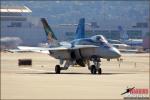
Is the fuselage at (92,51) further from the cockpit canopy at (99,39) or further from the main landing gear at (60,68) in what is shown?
the main landing gear at (60,68)

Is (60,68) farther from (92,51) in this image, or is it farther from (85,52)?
(92,51)

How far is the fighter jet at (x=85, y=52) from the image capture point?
4841 cm

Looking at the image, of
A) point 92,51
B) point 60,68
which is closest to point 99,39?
point 92,51

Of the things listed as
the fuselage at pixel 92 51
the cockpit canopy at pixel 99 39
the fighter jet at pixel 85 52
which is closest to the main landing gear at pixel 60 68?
the fighter jet at pixel 85 52

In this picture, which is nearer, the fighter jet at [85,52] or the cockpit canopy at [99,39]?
the fighter jet at [85,52]

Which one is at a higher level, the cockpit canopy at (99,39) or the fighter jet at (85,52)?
the cockpit canopy at (99,39)

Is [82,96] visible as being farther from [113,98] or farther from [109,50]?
[109,50]

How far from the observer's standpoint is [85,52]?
50.4 meters

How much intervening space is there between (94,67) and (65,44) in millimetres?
5063

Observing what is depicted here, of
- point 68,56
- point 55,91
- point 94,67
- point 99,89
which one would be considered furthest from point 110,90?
point 68,56

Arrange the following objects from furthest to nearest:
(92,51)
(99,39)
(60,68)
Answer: (60,68) < (92,51) < (99,39)

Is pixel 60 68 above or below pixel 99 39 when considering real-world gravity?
below

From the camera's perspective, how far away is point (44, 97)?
26828mm

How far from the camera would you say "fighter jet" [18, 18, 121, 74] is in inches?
1906
